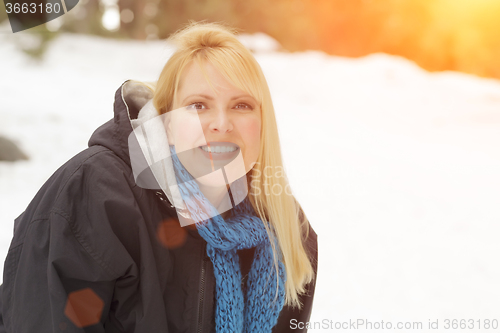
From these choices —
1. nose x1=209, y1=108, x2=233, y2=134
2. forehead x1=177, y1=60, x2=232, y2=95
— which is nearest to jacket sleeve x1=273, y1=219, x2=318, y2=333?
nose x1=209, y1=108, x2=233, y2=134

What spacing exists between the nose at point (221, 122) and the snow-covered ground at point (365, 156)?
0.97 feet

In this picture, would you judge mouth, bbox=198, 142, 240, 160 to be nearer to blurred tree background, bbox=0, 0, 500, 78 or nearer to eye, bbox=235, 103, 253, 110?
eye, bbox=235, 103, 253, 110

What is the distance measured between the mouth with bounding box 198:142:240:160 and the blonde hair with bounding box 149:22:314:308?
0.47 feet

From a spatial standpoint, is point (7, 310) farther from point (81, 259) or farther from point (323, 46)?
point (323, 46)

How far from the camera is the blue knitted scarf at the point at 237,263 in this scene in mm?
1143

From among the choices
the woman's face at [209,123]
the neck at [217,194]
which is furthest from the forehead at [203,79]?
the neck at [217,194]

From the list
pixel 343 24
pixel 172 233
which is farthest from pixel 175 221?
pixel 343 24

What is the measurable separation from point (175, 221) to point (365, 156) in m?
3.52

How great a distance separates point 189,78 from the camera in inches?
45.6

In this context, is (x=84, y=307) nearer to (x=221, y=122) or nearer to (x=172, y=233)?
(x=172, y=233)

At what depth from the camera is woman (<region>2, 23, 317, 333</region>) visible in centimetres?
97

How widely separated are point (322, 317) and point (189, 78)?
1.67m

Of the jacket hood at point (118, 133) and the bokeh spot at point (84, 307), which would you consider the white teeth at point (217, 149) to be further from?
the bokeh spot at point (84, 307)

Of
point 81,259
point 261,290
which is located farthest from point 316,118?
point 81,259
